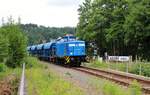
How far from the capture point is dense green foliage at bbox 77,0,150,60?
57.8m

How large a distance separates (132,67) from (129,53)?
36.9m

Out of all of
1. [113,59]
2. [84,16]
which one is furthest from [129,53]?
[113,59]

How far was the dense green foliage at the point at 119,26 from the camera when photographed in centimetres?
5784

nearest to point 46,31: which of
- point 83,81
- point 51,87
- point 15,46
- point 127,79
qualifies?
point 15,46

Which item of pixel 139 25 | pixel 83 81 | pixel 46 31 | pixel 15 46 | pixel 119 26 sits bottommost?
pixel 83 81

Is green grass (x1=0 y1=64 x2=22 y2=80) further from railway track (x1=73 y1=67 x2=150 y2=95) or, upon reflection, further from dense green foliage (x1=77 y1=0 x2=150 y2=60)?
dense green foliage (x1=77 y1=0 x2=150 y2=60)

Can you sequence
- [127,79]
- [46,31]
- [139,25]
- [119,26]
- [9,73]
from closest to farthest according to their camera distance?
[127,79] → [9,73] → [139,25] → [119,26] → [46,31]

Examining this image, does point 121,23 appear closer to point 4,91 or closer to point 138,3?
point 138,3

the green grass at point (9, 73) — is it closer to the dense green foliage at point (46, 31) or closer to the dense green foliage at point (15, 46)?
the dense green foliage at point (15, 46)

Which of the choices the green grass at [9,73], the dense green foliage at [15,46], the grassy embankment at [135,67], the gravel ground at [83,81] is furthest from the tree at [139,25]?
the green grass at [9,73]

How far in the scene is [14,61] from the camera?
3744 centimetres

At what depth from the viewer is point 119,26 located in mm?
69938

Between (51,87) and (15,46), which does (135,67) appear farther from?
(51,87)

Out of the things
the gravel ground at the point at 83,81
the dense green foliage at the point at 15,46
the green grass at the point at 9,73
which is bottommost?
the gravel ground at the point at 83,81
